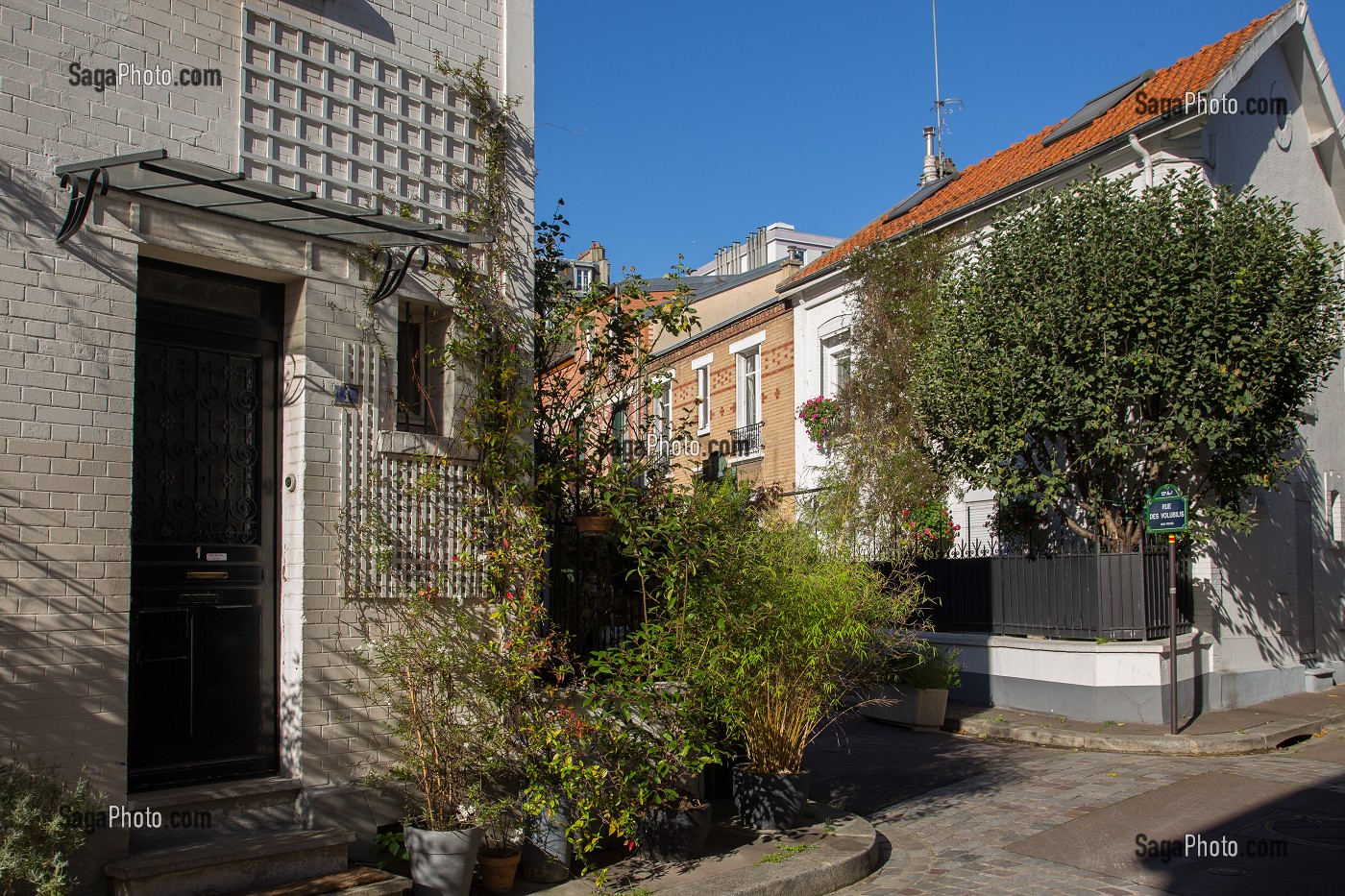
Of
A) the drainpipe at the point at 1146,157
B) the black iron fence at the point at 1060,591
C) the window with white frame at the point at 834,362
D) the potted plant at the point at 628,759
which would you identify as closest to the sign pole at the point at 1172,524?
the black iron fence at the point at 1060,591

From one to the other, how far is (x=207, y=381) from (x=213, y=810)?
2.51 metres

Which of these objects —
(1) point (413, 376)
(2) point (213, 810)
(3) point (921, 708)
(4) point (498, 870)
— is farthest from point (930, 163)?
(2) point (213, 810)

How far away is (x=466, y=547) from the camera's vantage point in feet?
23.3

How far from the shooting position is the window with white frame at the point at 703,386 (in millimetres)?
23266

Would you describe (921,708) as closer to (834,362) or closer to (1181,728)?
(1181,728)

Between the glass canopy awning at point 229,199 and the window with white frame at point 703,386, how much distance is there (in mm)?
16557

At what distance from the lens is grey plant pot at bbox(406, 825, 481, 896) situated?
568cm

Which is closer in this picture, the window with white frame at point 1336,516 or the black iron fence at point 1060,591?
the black iron fence at point 1060,591

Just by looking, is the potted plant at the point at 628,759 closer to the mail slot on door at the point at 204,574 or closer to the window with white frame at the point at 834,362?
the mail slot on door at the point at 204,574

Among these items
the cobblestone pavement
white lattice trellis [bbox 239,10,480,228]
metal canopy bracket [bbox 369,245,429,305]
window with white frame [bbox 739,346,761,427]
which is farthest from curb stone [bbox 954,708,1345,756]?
window with white frame [bbox 739,346,761,427]

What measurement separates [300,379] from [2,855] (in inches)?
121

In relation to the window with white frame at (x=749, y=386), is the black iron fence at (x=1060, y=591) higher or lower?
lower

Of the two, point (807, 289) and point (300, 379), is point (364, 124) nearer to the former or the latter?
point (300, 379)

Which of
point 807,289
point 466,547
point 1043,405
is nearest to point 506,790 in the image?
point 466,547
